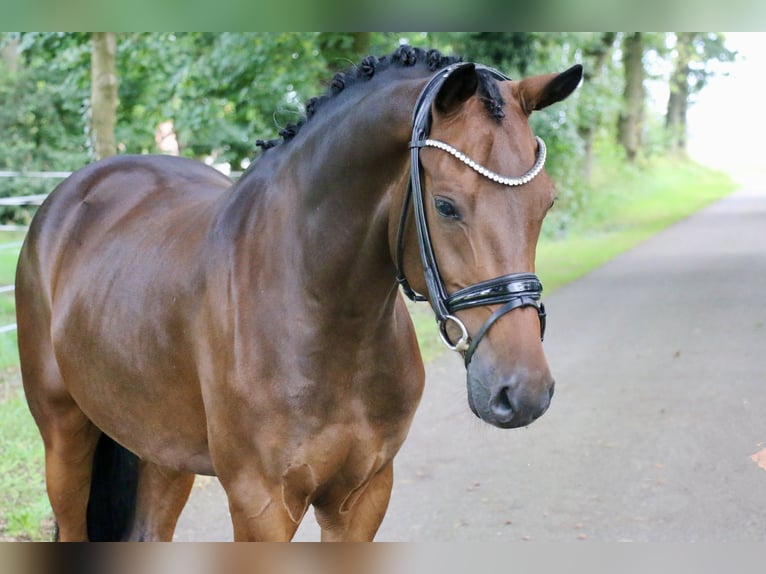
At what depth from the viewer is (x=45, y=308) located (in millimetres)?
3904

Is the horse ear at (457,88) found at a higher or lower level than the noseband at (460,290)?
higher

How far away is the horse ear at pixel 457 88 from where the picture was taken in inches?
87.9

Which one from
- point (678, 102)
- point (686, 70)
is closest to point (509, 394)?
point (686, 70)

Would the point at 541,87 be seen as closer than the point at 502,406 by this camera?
No

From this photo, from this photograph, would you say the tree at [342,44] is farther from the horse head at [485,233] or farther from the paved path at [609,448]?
the horse head at [485,233]

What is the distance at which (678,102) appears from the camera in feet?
122

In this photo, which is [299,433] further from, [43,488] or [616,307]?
[616,307]

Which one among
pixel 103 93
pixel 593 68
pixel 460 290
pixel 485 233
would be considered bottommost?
pixel 593 68

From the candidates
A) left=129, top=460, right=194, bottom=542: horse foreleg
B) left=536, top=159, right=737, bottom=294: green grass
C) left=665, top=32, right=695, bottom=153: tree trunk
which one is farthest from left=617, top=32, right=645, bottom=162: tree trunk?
left=129, top=460, right=194, bottom=542: horse foreleg

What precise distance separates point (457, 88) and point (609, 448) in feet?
14.9

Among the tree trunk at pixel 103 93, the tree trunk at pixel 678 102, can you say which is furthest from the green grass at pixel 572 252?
the tree trunk at pixel 103 93

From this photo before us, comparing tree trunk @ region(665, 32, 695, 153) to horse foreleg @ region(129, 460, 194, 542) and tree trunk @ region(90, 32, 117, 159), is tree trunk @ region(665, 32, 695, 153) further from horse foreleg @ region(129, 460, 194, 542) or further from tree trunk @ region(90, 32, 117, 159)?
horse foreleg @ region(129, 460, 194, 542)

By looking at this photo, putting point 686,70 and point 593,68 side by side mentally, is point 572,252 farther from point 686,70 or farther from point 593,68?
point 686,70

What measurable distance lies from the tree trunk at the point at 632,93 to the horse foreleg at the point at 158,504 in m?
20.5
